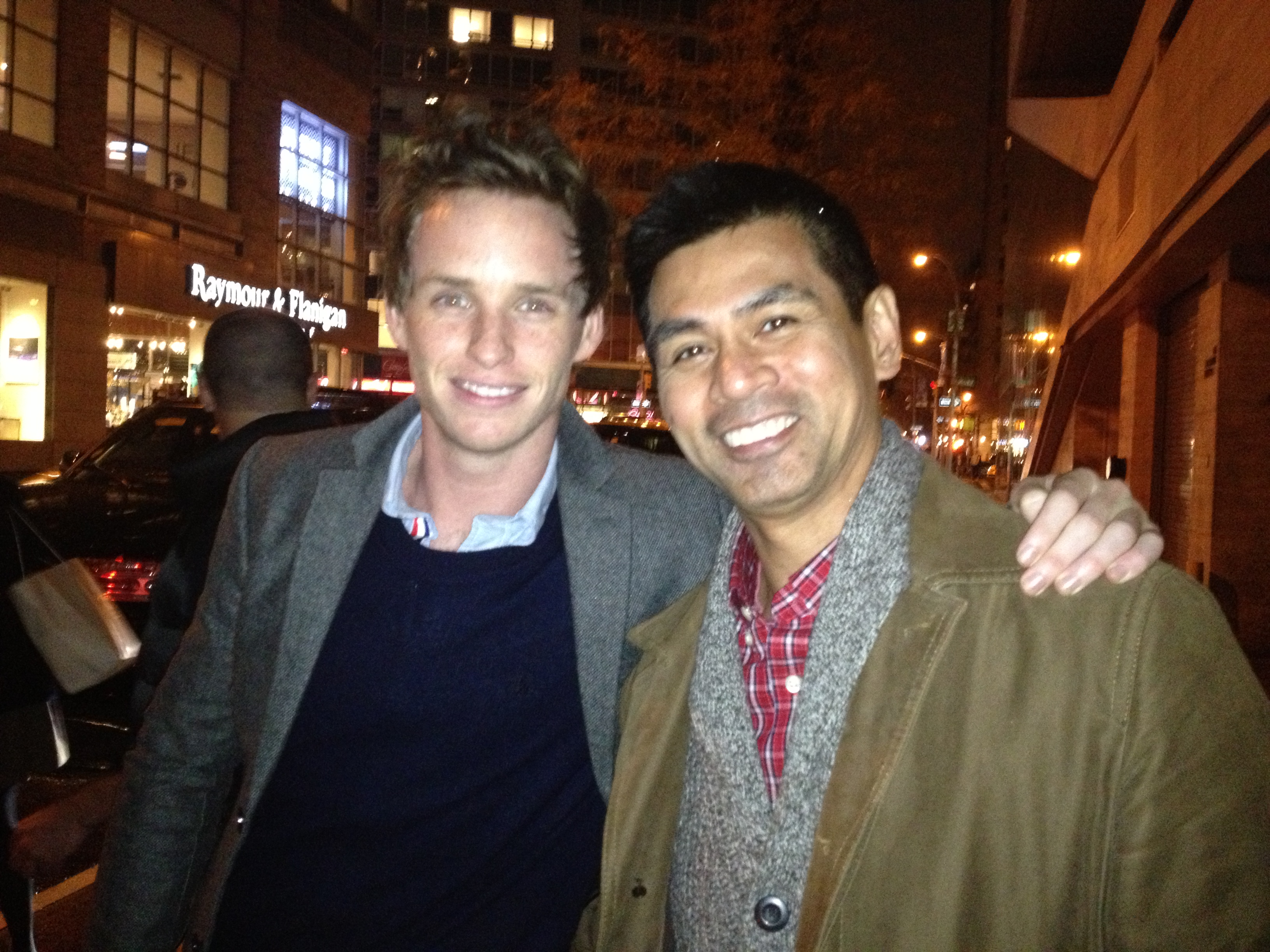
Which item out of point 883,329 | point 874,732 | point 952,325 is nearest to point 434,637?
point 874,732

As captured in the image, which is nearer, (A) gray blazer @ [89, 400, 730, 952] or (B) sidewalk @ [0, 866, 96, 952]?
(A) gray blazer @ [89, 400, 730, 952]

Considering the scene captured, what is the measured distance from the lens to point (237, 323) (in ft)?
11.9

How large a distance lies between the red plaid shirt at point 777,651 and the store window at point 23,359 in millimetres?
19995

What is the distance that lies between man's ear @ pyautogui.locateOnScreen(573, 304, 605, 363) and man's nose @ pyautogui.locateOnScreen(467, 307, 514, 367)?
0.26 meters

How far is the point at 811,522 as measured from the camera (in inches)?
88.6

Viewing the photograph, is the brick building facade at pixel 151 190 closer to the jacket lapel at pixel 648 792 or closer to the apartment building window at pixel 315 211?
the apartment building window at pixel 315 211

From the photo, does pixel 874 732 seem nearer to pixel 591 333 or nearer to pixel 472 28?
pixel 591 333

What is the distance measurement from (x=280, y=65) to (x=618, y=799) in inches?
1057

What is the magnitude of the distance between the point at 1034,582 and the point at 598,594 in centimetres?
98

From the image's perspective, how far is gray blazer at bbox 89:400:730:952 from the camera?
225 centimetres

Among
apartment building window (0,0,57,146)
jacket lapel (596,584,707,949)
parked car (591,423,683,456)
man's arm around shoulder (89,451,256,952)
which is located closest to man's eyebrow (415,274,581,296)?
man's arm around shoulder (89,451,256,952)

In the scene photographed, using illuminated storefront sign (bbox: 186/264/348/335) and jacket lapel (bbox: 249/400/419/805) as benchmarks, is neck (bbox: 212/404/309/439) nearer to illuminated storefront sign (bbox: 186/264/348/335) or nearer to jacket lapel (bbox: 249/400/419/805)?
jacket lapel (bbox: 249/400/419/805)

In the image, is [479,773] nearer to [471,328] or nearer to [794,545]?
[794,545]

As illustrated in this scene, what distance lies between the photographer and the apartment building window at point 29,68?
55.8 feet
